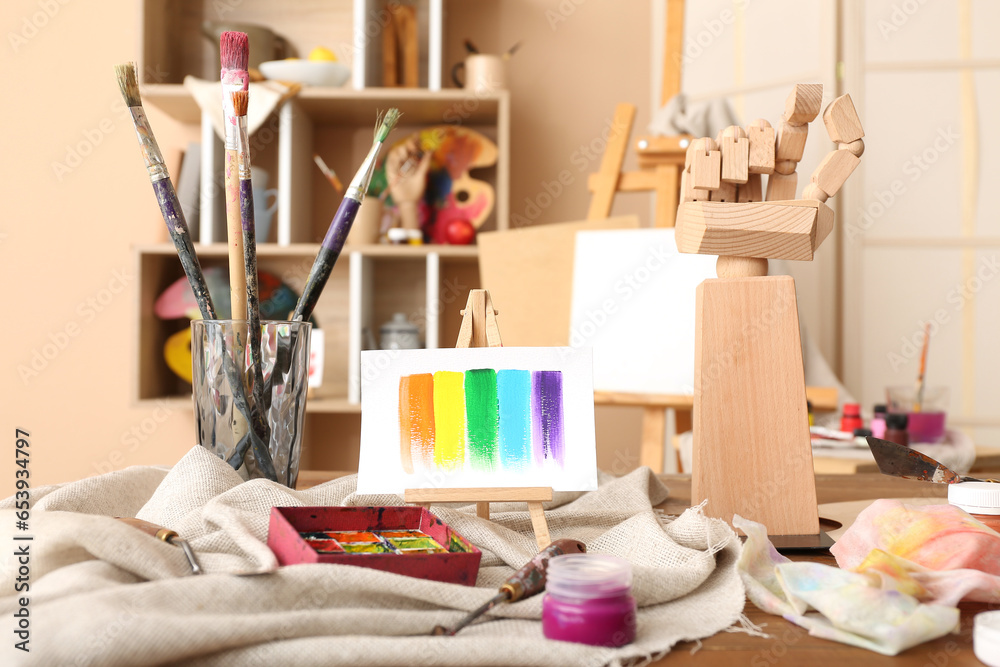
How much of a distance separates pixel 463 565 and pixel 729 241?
0.48m

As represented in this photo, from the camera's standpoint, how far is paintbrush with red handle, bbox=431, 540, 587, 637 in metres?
0.56

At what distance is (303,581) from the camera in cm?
57

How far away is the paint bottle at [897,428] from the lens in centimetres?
160

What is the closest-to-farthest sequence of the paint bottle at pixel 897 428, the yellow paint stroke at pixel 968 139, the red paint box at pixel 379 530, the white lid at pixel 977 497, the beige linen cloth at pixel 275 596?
the beige linen cloth at pixel 275 596, the red paint box at pixel 379 530, the white lid at pixel 977 497, the paint bottle at pixel 897 428, the yellow paint stroke at pixel 968 139

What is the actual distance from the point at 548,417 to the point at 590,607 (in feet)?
1.08

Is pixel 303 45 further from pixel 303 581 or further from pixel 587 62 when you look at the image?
pixel 303 581

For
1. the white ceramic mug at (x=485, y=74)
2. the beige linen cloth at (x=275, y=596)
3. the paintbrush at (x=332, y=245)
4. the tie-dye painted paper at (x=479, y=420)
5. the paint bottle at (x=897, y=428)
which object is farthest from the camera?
the white ceramic mug at (x=485, y=74)

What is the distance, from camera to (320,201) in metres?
2.51

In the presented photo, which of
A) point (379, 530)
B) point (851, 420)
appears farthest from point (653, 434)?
point (379, 530)

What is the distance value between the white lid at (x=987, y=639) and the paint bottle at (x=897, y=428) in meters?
1.15

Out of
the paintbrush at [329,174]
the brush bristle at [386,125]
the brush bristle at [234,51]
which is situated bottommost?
the brush bristle at [386,125]

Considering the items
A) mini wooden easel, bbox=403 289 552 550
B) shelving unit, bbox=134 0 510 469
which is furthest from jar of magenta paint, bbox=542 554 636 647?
shelving unit, bbox=134 0 510 469

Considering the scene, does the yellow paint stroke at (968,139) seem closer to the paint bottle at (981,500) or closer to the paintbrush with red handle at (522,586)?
the paint bottle at (981,500)

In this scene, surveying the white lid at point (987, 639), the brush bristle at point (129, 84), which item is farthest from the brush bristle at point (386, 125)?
the white lid at point (987, 639)
